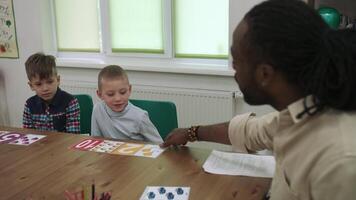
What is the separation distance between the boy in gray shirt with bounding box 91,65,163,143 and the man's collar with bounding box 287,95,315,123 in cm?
120

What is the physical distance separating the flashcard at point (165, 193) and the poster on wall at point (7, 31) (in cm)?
278

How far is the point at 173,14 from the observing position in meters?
3.22


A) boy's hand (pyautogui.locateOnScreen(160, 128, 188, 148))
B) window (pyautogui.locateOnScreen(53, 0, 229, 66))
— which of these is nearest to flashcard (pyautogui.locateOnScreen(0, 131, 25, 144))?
boy's hand (pyautogui.locateOnScreen(160, 128, 188, 148))

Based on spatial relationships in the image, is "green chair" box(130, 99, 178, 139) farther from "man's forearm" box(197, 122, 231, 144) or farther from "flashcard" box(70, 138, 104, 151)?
"man's forearm" box(197, 122, 231, 144)

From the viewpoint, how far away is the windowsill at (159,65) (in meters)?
3.03

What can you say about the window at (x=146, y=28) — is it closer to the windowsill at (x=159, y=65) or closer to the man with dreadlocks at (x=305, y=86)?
the windowsill at (x=159, y=65)

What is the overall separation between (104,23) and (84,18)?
24 cm

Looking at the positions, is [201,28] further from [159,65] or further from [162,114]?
[162,114]

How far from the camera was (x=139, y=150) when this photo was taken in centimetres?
171

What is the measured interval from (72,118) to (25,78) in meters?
1.62

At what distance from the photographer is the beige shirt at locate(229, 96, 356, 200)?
0.79m

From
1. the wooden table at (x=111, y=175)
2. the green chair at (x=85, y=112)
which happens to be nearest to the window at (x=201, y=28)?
the green chair at (x=85, y=112)

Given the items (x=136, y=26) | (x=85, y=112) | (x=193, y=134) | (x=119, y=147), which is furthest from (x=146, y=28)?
(x=193, y=134)

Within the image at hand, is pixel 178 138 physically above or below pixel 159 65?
below
